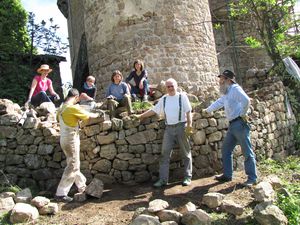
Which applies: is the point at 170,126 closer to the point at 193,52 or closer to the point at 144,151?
the point at 144,151

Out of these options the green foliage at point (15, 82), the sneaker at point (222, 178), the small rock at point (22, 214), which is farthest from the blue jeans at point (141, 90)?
the green foliage at point (15, 82)

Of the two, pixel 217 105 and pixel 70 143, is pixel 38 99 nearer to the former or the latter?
pixel 70 143

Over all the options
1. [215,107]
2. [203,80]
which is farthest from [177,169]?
[203,80]

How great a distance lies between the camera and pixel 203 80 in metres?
9.53

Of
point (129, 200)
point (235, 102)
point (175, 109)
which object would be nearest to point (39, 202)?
point (129, 200)

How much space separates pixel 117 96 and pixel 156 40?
2.65 m

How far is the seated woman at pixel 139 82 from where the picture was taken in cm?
775

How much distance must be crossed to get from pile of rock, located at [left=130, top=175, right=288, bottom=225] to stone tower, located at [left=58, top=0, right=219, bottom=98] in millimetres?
4675

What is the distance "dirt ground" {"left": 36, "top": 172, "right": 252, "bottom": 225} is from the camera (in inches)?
194

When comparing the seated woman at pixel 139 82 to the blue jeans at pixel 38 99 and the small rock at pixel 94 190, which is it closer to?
the blue jeans at pixel 38 99

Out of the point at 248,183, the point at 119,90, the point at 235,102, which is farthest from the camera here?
the point at 119,90

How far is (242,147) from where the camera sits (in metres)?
5.62

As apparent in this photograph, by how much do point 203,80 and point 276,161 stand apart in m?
3.26

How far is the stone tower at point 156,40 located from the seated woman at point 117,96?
1921 millimetres
